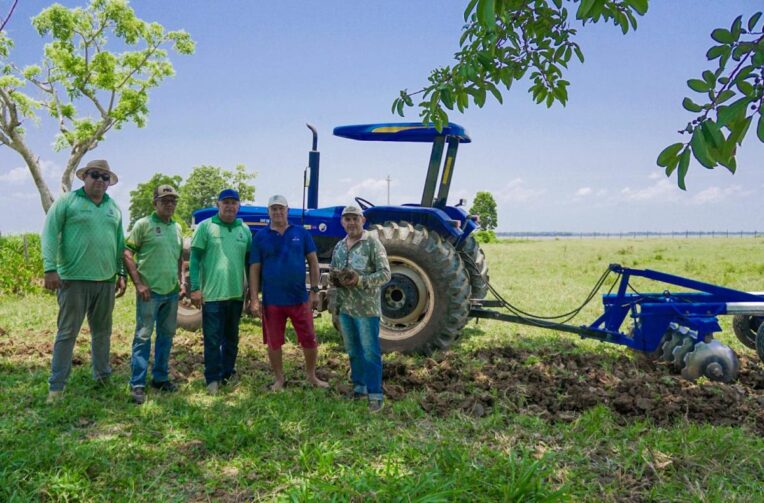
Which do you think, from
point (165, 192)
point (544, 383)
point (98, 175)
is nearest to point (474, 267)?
point (544, 383)

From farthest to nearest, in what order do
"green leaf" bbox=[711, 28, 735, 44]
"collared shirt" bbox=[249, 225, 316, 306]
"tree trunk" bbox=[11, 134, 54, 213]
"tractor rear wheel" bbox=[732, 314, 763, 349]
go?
"tree trunk" bbox=[11, 134, 54, 213]
"tractor rear wheel" bbox=[732, 314, 763, 349]
"collared shirt" bbox=[249, 225, 316, 306]
"green leaf" bbox=[711, 28, 735, 44]

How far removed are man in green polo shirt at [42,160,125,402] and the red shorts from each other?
1.32 m

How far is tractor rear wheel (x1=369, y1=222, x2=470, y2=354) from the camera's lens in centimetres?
601

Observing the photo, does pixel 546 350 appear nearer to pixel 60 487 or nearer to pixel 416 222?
pixel 416 222

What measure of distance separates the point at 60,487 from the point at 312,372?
2.26 metres

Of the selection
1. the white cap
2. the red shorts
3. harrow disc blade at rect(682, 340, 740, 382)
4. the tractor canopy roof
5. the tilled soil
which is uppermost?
the tractor canopy roof

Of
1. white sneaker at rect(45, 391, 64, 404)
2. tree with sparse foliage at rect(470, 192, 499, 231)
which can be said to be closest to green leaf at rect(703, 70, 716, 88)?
white sneaker at rect(45, 391, 64, 404)

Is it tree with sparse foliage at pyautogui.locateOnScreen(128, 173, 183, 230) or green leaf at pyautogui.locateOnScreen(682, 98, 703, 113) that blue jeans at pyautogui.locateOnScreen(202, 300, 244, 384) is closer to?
green leaf at pyautogui.locateOnScreen(682, 98, 703, 113)

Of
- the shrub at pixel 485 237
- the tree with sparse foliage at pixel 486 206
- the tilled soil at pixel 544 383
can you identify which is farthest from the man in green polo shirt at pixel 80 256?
the tree with sparse foliage at pixel 486 206

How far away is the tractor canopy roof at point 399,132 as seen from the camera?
6496 mm

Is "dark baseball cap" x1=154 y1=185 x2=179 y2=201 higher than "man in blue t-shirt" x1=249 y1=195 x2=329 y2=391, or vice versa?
"dark baseball cap" x1=154 y1=185 x2=179 y2=201

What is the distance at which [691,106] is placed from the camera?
1.91 m

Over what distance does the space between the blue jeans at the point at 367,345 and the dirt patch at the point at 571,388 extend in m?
0.33

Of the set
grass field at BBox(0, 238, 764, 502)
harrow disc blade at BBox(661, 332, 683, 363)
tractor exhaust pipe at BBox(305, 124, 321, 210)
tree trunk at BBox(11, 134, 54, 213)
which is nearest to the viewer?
grass field at BBox(0, 238, 764, 502)
